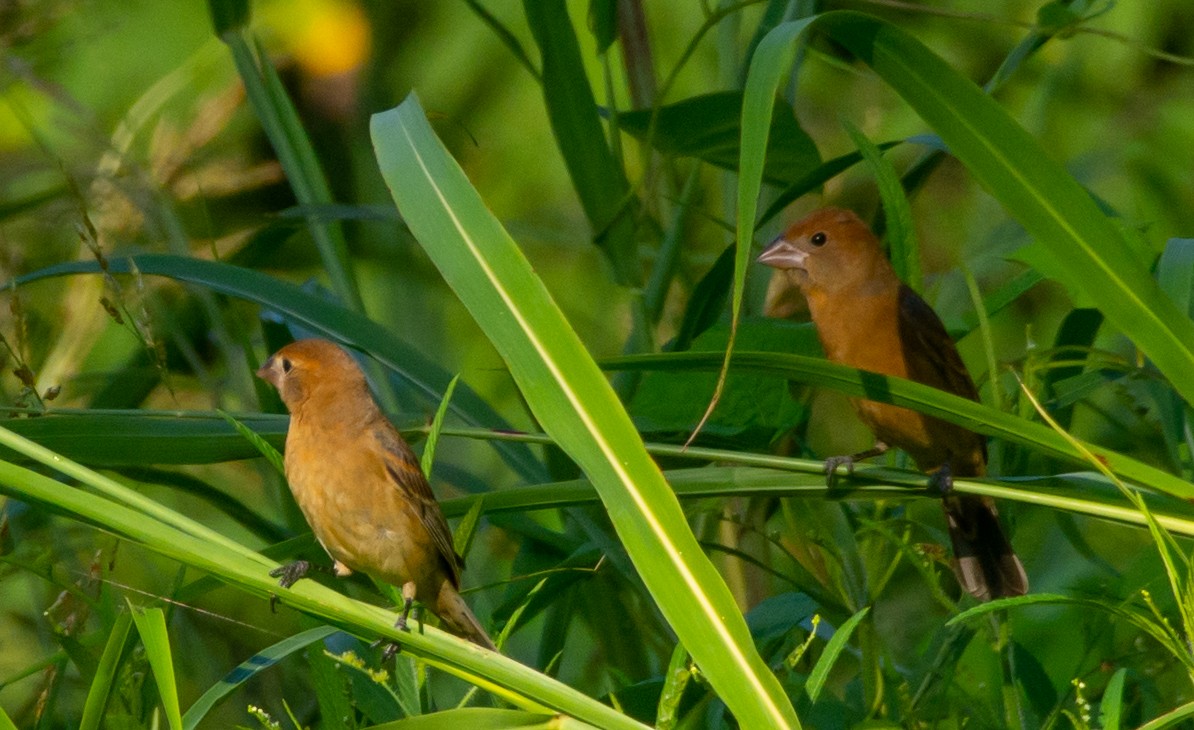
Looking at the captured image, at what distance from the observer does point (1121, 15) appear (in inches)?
163

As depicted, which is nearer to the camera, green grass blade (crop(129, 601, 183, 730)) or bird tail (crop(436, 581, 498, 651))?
green grass blade (crop(129, 601, 183, 730))

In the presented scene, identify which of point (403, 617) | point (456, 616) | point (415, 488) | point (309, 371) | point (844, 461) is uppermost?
point (309, 371)

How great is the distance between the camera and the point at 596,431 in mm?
1350

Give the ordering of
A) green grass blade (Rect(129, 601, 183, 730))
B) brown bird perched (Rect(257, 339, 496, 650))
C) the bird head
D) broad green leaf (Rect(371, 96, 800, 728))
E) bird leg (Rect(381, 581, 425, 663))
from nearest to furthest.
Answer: broad green leaf (Rect(371, 96, 800, 728)), green grass blade (Rect(129, 601, 183, 730)), bird leg (Rect(381, 581, 425, 663)), brown bird perched (Rect(257, 339, 496, 650)), the bird head

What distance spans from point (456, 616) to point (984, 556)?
1085mm

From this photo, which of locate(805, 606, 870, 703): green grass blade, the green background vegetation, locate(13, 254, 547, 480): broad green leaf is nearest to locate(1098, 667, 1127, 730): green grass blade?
the green background vegetation

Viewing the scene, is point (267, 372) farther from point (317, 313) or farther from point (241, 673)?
point (241, 673)

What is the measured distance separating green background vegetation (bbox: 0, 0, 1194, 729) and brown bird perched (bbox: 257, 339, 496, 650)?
0.07 m

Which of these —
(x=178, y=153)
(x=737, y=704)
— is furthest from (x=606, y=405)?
(x=178, y=153)

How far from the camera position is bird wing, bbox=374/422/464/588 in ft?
7.68

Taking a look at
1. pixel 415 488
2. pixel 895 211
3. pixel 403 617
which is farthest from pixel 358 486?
pixel 895 211

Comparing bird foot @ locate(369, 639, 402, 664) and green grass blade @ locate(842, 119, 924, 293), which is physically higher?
green grass blade @ locate(842, 119, 924, 293)

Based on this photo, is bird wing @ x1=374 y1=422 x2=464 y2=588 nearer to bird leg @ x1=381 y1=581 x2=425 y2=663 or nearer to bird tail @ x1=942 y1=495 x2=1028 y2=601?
bird leg @ x1=381 y1=581 x2=425 y2=663

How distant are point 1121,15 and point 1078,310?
1889mm
